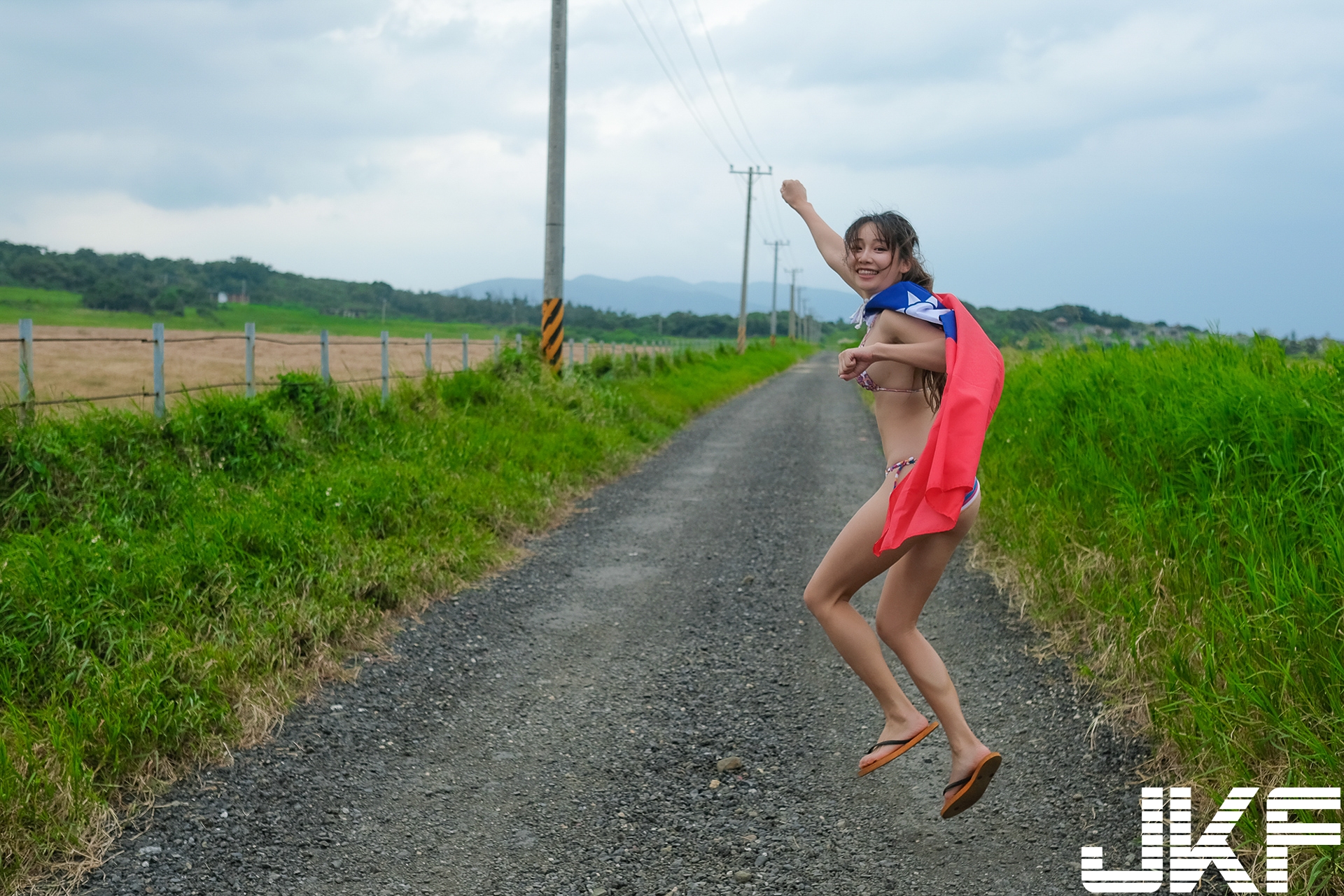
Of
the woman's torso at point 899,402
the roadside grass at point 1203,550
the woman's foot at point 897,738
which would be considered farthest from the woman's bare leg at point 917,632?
the roadside grass at point 1203,550

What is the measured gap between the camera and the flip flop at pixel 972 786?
3.01m

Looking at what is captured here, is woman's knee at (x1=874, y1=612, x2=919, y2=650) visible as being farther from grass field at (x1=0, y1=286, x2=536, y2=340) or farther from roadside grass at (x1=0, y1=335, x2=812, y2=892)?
grass field at (x1=0, y1=286, x2=536, y2=340)

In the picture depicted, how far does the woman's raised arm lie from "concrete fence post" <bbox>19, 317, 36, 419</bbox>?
18.8 feet

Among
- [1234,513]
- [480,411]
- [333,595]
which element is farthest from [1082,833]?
[480,411]

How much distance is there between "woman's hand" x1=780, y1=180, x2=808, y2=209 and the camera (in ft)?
12.3

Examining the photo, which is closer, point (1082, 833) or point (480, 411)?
point (1082, 833)

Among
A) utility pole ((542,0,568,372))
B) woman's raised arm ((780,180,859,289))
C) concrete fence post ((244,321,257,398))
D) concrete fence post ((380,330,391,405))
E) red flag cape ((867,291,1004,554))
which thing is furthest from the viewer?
utility pole ((542,0,568,372))

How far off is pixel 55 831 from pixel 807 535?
5.88m

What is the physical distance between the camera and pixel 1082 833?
Result: 3.35 meters

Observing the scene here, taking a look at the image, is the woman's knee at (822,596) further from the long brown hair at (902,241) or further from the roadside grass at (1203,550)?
Result: the roadside grass at (1203,550)

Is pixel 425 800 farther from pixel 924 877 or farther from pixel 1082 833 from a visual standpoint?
pixel 1082 833

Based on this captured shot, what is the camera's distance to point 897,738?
10.6 feet

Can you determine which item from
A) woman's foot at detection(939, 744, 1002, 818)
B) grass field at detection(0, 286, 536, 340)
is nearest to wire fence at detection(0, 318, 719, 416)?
woman's foot at detection(939, 744, 1002, 818)

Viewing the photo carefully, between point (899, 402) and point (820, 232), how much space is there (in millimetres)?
774
